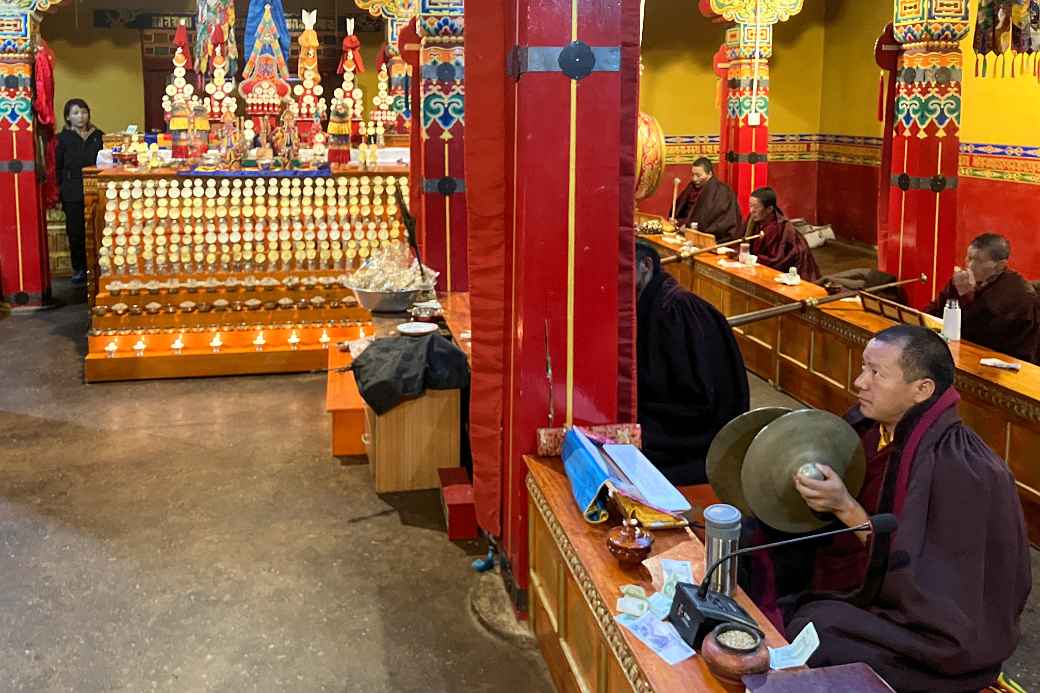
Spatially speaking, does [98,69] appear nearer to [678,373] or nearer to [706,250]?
[706,250]

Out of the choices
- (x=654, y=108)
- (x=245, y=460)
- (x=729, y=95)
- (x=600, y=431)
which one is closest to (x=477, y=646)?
(x=600, y=431)

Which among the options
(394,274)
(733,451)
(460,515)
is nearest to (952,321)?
(460,515)

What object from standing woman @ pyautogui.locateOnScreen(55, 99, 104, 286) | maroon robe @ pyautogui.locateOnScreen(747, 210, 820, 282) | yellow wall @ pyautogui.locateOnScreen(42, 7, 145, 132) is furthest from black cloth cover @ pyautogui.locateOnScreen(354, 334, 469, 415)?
yellow wall @ pyautogui.locateOnScreen(42, 7, 145, 132)

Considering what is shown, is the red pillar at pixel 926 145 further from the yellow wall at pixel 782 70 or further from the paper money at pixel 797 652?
the yellow wall at pixel 782 70

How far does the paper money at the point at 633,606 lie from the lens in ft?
9.66

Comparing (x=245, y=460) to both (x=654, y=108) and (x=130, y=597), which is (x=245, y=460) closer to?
(x=130, y=597)

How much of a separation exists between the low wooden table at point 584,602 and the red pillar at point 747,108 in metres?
8.65

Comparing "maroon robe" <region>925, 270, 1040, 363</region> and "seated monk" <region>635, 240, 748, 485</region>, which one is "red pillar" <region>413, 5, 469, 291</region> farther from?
"maroon robe" <region>925, 270, 1040, 363</region>

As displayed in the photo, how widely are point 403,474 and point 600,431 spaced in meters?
2.11

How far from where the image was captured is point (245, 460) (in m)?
6.40

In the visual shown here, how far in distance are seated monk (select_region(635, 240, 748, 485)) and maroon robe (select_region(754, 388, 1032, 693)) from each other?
172 cm

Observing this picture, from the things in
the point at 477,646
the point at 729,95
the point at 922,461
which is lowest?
the point at 477,646

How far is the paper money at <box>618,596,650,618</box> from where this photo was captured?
2.94m

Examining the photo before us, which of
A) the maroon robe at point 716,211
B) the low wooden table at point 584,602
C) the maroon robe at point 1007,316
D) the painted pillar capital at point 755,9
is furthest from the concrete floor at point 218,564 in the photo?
the painted pillar capital at point 755,9
